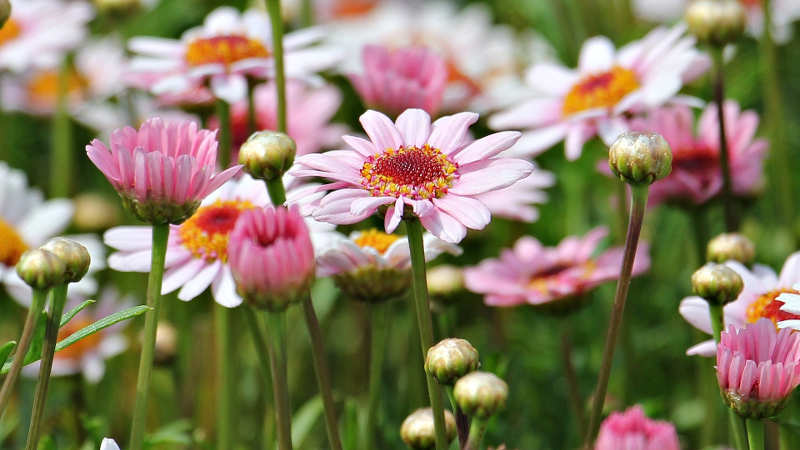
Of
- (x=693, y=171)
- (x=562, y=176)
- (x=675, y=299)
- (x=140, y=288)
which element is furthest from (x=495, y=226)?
(x=140, y=288)

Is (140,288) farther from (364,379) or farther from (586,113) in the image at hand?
(586,113)

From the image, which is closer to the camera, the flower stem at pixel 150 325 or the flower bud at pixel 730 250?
the flower stem at pixel 150 325

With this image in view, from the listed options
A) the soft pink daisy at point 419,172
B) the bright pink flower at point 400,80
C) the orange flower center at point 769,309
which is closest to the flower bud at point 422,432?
the soft pink daisy at point 419,172

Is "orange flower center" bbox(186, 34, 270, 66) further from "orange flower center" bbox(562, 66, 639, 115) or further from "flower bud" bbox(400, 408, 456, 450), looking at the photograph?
"flower bud" bbox(400, 408, 456, 450)

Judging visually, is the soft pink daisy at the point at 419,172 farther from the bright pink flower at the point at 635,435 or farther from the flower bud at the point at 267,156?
the bright pink flower at the point at 635,435

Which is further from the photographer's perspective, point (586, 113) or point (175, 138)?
point (586, 113)

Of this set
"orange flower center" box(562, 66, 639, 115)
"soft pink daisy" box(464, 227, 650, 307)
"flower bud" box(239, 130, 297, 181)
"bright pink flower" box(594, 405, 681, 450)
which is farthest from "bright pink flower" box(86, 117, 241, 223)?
"orange flower center" box(562, 66, 639, 115)

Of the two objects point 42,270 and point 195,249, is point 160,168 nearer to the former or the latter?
point 42,270
